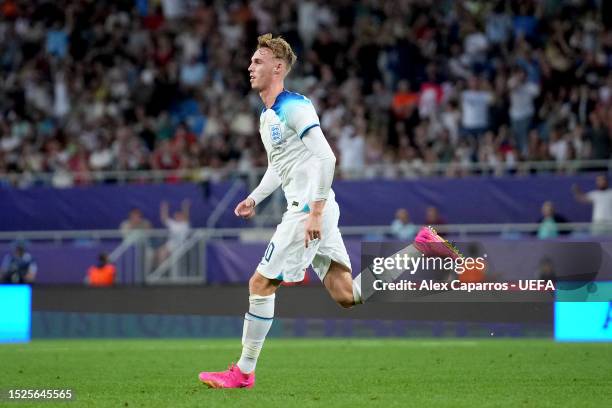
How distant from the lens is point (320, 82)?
24906 mm

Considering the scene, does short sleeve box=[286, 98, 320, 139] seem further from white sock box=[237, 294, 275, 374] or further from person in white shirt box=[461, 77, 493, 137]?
person in white shirt box=[461, 77, 493, 137]

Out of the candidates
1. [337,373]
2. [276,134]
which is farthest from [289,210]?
[337,373]

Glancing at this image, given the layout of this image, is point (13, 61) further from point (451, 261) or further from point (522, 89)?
point (451, 261)

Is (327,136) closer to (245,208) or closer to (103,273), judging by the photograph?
(103,273)

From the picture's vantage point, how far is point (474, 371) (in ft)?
36.7

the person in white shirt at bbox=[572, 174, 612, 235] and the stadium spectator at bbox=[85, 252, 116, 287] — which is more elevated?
the person in white shirt at bbox=[572, 174, 612, 235]

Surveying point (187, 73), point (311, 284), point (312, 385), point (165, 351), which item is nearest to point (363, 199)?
point (311, 284)

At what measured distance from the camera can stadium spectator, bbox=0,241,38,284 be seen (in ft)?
75.5

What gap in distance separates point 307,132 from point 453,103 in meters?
14.1

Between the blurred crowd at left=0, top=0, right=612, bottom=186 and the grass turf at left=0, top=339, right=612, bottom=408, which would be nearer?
the grass turf at left=0, top=339, right=612, bottom=408

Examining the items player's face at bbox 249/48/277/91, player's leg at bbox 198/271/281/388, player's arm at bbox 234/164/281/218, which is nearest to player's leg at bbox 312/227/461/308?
player's leg at bbox 198/271/281/388

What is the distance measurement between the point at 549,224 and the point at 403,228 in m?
2.44

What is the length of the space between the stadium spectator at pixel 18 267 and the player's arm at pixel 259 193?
13.6 meters

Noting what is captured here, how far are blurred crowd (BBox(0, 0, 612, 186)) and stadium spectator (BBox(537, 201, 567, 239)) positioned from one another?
131 cm
